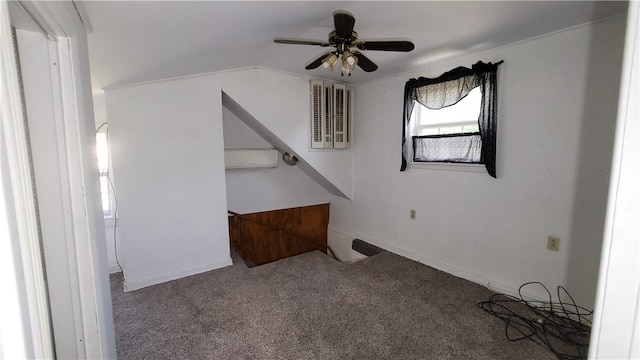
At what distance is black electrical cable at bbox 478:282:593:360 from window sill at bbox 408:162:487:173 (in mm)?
1051

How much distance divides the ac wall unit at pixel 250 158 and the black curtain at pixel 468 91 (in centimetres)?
190

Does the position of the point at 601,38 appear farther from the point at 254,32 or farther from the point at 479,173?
the point at 254,32

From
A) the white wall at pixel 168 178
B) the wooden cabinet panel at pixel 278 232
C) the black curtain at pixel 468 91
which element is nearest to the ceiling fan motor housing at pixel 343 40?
the black curtain at pixel 468 91

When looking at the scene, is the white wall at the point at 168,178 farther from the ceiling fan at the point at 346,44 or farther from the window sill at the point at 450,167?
the window sill at the point at 450,167

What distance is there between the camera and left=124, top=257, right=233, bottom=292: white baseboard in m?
2.59

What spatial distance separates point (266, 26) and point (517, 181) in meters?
2.34

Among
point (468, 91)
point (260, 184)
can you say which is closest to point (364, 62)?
point (468, 91)

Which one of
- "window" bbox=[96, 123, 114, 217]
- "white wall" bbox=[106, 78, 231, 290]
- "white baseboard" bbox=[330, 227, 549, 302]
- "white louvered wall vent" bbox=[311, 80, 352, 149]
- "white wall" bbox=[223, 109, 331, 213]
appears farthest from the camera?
"white wall" bbox=[223, 109, 331, 213]

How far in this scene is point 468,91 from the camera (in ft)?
8.32

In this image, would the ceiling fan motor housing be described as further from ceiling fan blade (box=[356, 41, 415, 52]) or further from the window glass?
the window glass

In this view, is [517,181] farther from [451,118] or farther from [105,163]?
[105,163]

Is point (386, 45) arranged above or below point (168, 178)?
above

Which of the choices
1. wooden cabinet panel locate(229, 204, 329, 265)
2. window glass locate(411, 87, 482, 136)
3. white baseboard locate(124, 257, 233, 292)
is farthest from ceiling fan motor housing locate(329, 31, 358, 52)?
wooden cabinet panel locate(229, 204, 329, 265)

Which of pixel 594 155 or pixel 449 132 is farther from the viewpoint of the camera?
pixel 449 132
